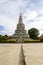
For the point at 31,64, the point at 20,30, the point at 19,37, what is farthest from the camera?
the point at 20,30

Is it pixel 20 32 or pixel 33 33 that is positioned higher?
pixel 20 32

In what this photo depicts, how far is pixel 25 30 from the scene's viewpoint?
80.5 m

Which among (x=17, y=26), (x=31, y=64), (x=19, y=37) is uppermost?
(x=17, y=26)

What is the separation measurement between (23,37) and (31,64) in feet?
220

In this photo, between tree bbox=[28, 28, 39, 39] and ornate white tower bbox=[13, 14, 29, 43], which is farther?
tree bbox=[28, 28, 39, 39]

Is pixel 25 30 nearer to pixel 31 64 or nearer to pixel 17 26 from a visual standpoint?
pixel 17 26

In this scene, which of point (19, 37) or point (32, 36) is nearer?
point (19, 37)

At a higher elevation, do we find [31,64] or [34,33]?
[34,33]

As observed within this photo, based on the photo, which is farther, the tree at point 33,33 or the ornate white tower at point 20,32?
the tree at point 33,33

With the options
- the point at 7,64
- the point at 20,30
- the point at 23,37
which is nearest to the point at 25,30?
the point at 20,30

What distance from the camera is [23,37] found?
73750mm

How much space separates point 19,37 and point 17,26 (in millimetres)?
10201

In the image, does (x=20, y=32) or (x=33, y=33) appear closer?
(x=20, y=32)

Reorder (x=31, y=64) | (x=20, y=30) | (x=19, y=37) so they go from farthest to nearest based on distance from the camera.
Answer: (x=20, y=30) < (x=19, y=37) < (x=31, y=64)
